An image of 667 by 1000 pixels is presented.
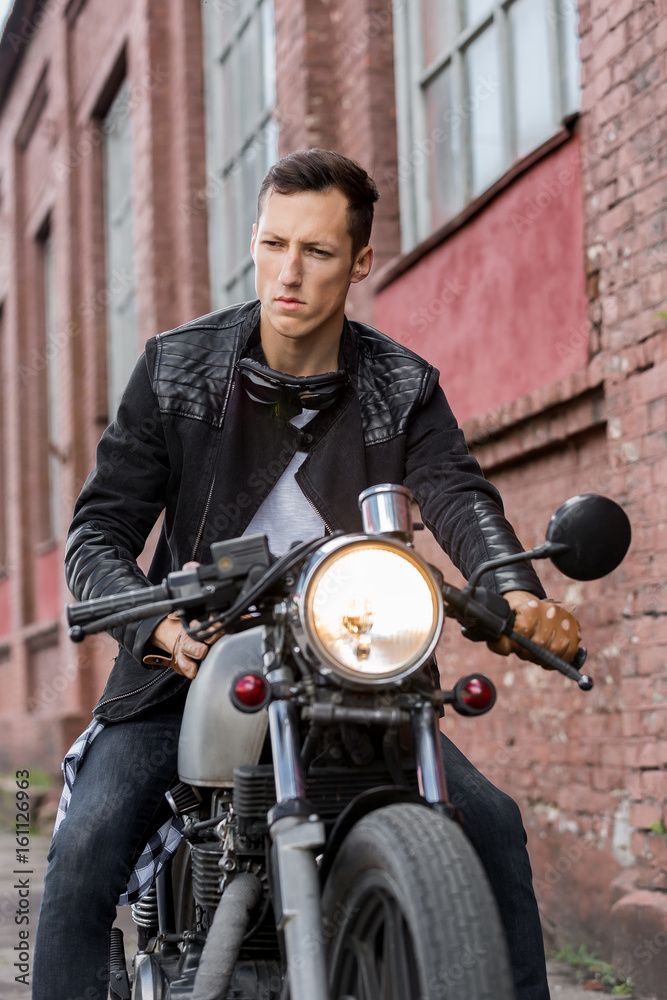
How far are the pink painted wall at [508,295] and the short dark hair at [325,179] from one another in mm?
2369

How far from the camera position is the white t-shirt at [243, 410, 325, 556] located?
2.48 m

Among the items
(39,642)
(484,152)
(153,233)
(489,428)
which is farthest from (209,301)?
(39,642)

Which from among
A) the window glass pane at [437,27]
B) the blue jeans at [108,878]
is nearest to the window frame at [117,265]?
the window glass pane at [437,27]

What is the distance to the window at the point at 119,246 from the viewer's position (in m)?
12.1

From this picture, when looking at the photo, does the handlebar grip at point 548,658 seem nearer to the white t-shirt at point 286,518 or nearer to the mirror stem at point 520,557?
the mirror stem at point 520,557

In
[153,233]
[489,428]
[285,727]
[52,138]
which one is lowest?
[285,727]

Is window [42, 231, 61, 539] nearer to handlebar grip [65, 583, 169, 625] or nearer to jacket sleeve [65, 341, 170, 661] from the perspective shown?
jacket sleeve [65, 341, 170, 661]

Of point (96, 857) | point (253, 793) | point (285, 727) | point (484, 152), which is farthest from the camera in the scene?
point (484, 152)

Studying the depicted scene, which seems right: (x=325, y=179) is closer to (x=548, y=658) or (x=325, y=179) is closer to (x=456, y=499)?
(x=456, y=499)

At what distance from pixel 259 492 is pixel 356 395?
0.99 ft

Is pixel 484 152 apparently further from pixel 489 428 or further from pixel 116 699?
pixel 116 699

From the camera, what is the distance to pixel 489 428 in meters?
5.34

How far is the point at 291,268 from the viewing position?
7.78ft

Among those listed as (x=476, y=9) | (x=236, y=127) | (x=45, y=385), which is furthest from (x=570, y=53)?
(x=45, y=385)
